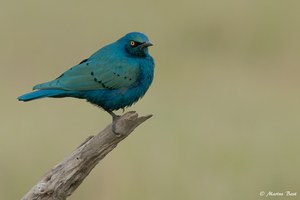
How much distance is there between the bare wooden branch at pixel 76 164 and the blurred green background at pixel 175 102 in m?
4.35

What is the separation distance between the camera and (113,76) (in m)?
12.6

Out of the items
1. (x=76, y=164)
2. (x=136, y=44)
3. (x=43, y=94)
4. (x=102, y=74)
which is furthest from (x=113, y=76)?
(x=76, y=164)

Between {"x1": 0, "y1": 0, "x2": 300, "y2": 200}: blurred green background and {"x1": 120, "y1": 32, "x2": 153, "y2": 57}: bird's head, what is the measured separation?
334cm

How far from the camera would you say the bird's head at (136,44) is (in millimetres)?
12867

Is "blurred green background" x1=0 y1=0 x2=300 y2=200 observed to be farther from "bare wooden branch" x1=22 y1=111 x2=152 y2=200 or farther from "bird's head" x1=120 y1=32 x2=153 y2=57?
"bare wooden branch" x1=22 y1=111 x2=152 y2=200

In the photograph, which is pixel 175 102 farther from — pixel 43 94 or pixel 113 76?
pixel 43 94

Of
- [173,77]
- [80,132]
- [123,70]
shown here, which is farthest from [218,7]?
[123,70]

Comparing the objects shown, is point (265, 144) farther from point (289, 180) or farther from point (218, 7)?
point (218, 7)

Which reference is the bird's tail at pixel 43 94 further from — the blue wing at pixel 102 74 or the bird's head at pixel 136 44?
the bird's head at pixel 136 44

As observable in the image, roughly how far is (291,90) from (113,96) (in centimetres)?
917

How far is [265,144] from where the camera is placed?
17281 millimetres

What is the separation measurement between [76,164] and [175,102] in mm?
8240

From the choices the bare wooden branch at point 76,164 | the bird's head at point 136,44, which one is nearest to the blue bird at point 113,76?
the bird's head at point 136,44

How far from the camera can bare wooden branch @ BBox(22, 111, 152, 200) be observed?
11.3m
